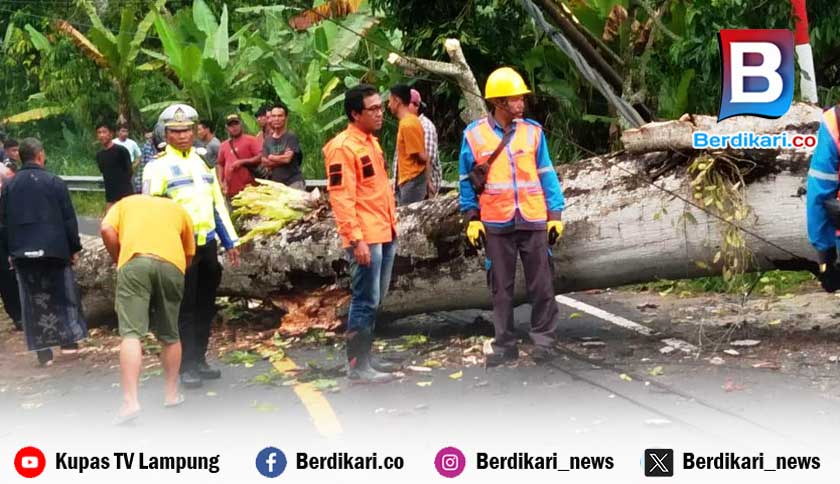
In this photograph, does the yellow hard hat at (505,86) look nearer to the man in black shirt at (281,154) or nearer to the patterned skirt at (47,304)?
the patterned skirt at (47,304)

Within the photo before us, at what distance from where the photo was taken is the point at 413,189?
962cm

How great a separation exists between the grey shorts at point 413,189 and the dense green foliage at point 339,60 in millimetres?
1227

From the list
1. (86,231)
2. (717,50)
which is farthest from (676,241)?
(86,231)

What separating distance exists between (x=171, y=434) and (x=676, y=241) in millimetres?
3493

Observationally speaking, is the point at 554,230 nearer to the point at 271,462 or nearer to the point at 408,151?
the point at 408,151

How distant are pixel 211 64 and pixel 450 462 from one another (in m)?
17.5

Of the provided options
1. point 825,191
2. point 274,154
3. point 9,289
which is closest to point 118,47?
point 274,154

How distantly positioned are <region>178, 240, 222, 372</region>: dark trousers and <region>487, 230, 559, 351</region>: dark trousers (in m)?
1.81

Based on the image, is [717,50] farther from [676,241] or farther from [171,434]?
[171,434]

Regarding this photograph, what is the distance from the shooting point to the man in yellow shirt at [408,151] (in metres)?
9.39

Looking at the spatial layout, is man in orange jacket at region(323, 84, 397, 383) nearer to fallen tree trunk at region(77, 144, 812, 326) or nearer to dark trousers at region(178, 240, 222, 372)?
fallen tree trunk at region(77, 144, 812, 326)

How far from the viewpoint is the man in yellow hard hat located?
7.28 metres

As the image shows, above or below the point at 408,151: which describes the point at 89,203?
below

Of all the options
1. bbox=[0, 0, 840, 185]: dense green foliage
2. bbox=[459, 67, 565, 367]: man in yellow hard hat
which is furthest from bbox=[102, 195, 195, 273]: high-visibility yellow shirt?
bbox=[459, 67, 565, 367]: man in yellow hard hat
